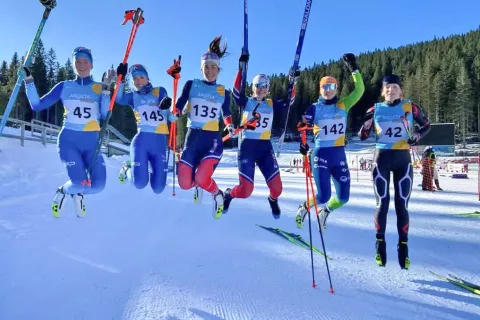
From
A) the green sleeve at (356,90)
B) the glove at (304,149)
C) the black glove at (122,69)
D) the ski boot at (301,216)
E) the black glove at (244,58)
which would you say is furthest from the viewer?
the ski boot at (301,216)

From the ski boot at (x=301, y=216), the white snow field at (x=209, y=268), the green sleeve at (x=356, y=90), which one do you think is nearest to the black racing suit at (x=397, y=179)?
the green sleeve at (x=356, y=90)

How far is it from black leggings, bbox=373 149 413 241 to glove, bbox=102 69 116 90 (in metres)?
5.05

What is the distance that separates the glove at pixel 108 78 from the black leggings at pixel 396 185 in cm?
505

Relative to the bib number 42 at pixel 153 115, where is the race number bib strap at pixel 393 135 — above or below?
below

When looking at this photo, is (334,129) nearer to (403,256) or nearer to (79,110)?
(403,256)

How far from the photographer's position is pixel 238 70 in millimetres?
6551

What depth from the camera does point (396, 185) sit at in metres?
5.89

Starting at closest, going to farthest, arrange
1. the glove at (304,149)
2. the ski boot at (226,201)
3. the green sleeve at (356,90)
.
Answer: the glove at (304,149) < the green sleeve at (356,90) < the ski boot at (226,201)

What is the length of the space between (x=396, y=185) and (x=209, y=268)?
363 cm

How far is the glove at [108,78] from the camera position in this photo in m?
5.86

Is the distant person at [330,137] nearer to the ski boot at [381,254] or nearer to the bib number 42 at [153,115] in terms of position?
the ski boot at [381,254]

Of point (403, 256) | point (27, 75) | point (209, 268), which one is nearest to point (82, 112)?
point (27, 75)

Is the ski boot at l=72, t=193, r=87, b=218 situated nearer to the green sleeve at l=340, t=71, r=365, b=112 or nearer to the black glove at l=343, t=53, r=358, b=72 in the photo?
the green sleeve at l=340, t=71, r=365, b=112

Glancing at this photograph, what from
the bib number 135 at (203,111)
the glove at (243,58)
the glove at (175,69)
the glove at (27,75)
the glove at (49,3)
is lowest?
the bib number 135 at (203,111)
